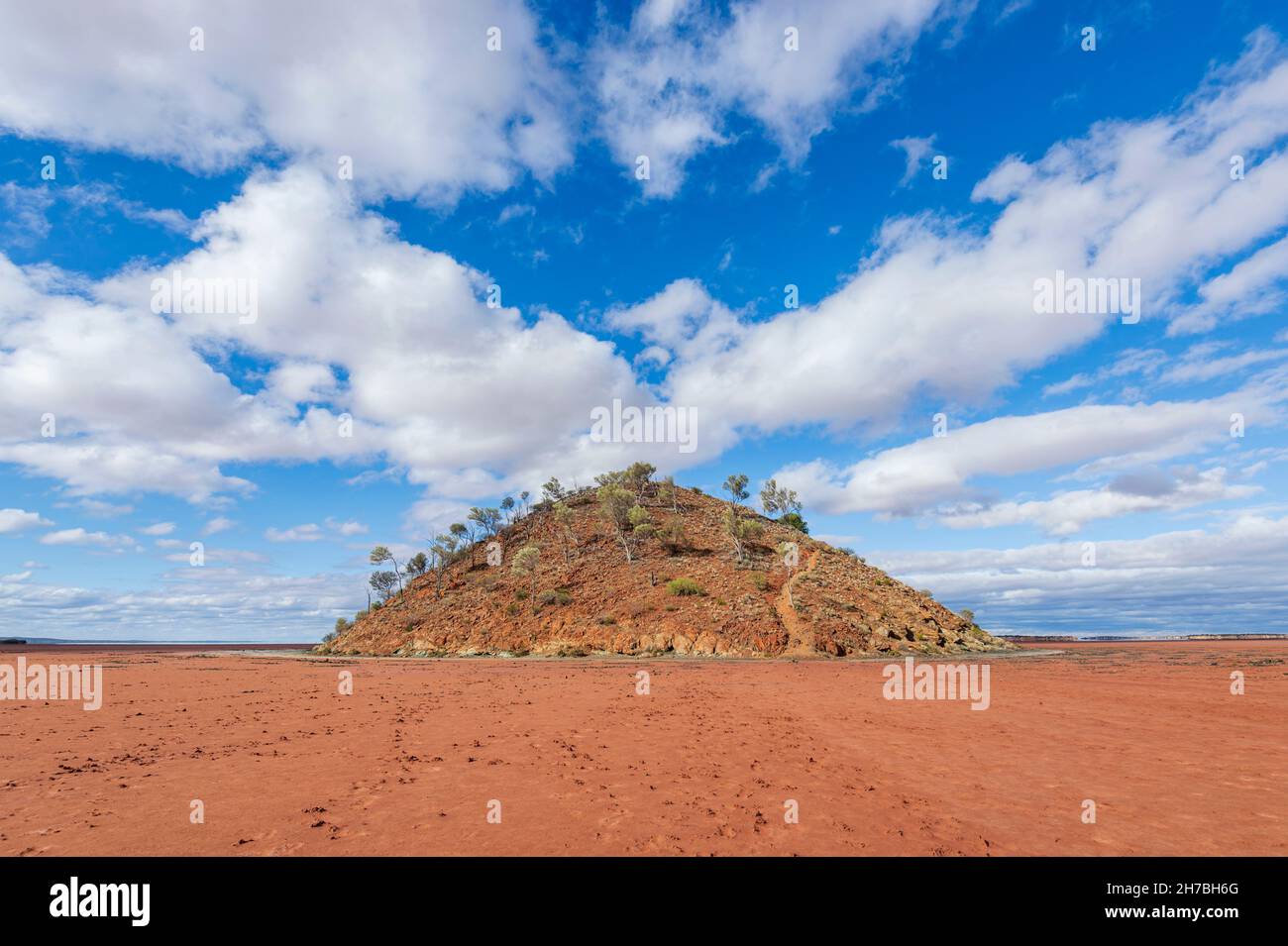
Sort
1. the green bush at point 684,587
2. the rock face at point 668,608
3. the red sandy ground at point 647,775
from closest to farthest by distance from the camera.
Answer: the red sandy ground at point 647,775
the rock face at point 668,608
the green bush at point 684,587

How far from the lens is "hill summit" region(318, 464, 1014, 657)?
159 ft

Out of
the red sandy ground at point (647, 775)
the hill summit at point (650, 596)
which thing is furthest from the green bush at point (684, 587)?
the red sandy ground at point (647, 775)

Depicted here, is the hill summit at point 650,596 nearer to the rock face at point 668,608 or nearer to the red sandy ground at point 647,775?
the rock face at point 668,608

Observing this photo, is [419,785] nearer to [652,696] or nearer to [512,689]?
[652,696]

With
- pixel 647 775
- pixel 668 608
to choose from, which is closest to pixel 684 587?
pixel 668 608

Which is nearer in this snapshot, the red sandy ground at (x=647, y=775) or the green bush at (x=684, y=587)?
the red sandy ground at (x=647, y=775)

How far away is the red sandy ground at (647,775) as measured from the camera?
785 centimetres

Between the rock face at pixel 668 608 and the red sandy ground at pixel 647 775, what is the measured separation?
2510 cm

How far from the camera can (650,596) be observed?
56.1 metres

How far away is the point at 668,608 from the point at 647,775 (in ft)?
140

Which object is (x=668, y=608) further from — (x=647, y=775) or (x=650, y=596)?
(x=647, y=775)
